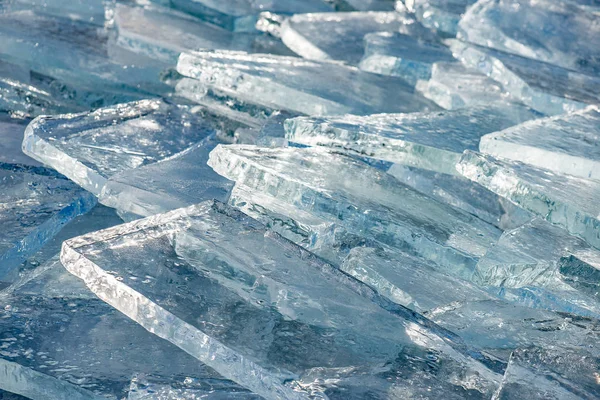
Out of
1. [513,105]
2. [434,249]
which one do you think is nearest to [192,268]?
[434,249]

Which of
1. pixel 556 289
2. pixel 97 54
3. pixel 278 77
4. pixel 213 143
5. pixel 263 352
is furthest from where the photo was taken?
pixel 97 54

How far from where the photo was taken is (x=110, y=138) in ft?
7.07

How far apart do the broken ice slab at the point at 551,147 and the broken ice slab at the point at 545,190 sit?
1.1 inches

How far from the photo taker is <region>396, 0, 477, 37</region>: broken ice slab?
3.30 metres

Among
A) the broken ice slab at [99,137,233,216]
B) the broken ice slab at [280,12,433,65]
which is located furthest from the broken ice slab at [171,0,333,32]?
the broken ice slab at [99,137,233,216]

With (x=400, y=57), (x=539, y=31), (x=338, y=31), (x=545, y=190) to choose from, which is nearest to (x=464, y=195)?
(x=545, y=190)

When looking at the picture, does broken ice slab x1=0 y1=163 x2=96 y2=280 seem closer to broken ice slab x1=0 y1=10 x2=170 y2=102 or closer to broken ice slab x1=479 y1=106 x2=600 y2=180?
broken ice slab x1=0 y1=10 x2=170 y2=102

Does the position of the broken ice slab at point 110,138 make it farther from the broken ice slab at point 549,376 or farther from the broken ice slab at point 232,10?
the broken ice slab at point 549,376

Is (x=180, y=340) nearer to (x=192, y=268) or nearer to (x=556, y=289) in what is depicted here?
(x=192, y=268)

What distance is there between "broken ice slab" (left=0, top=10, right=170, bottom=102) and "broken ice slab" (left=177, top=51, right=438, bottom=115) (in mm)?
311

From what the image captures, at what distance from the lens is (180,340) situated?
1344 millimetres

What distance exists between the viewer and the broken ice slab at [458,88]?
2.55 meters

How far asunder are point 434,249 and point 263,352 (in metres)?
0.58

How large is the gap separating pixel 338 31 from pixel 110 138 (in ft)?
4.40
